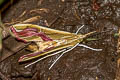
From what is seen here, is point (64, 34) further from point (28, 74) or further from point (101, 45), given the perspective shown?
point (28, 74)

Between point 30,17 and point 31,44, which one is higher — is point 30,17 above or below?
above

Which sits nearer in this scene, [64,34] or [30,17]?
[64,34]

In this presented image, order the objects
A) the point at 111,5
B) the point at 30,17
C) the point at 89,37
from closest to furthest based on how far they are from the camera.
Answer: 1. the point at 89,37
2. the point at 111,5
3. the point at 30,17

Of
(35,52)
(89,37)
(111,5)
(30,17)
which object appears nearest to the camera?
(35,52)

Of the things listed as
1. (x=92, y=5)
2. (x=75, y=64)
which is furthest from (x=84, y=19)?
(x=75, y=64)

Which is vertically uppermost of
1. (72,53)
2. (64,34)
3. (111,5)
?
(111,5)

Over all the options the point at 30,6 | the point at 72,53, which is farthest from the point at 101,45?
the point at 30,6

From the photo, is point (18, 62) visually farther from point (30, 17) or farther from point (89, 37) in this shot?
point (89, 37)
